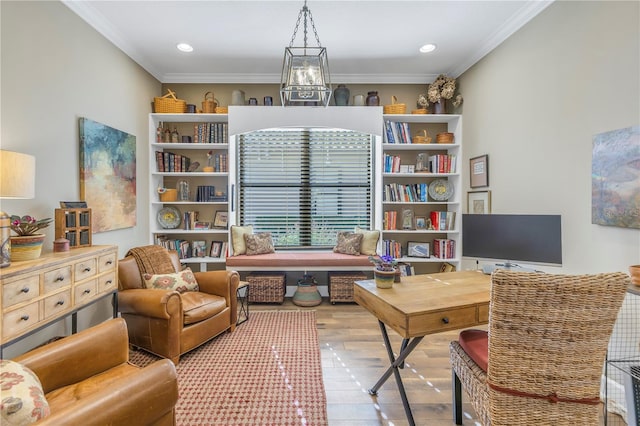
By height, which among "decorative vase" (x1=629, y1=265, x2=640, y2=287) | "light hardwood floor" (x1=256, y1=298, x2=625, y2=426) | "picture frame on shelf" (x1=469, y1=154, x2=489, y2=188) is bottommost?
"light hardwood floor" (x1=256, y1=298, x2=625, y2=426)

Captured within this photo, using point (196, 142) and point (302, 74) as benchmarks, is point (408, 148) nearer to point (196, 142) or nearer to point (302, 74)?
point (302, 74)

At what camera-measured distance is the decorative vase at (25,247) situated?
174 centimetres

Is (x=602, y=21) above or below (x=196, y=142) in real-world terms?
above

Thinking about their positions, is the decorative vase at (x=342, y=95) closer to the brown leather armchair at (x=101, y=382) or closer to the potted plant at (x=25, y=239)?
the potted plant at (x=25, y=239)

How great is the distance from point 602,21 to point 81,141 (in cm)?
403

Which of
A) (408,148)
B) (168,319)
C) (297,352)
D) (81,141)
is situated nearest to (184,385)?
(168,319)

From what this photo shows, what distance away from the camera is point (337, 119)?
3736mm

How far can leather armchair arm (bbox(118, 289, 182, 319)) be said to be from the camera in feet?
7.34

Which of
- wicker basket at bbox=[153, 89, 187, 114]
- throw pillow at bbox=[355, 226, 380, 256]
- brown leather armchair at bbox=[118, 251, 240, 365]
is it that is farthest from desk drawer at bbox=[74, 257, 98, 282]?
throw pillow at bbox=[355, 226, 380, 256]

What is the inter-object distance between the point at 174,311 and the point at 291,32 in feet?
9.09

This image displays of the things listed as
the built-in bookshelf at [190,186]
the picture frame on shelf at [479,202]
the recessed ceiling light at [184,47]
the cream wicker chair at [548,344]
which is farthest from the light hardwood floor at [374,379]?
the recessed ceiling light at [184,47]

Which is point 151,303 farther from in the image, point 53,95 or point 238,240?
point 53,95

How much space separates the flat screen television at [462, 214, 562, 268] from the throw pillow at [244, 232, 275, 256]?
2415 millimetres

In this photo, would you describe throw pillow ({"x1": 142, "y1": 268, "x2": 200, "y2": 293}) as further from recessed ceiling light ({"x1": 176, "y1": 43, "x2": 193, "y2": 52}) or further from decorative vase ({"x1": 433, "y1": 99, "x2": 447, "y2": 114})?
decorative vase ({"x1": 433, "y1": 99, "x2": 447, "y2": 114})
